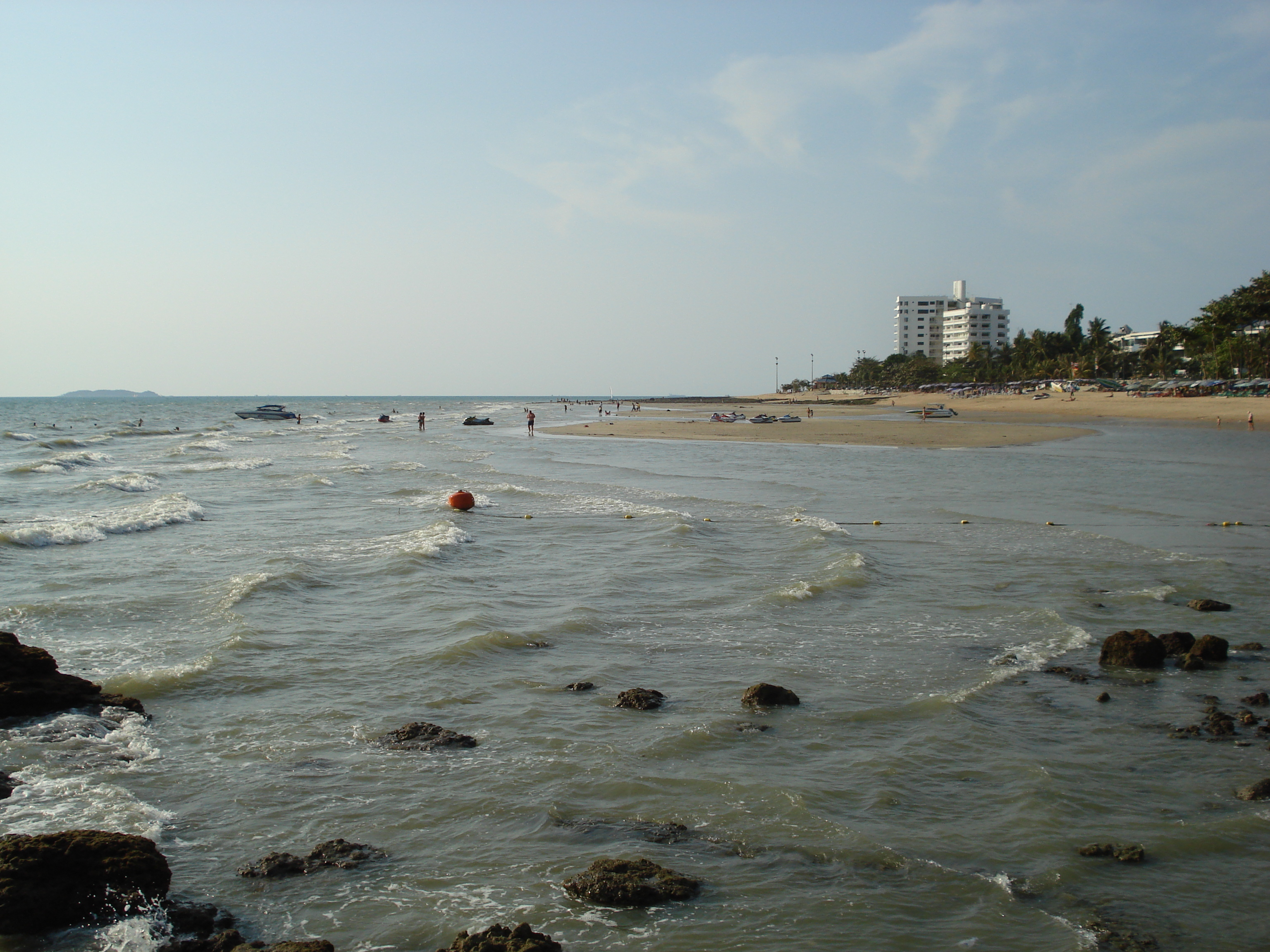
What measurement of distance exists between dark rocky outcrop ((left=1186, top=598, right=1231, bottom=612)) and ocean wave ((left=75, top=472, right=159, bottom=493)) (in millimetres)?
32129

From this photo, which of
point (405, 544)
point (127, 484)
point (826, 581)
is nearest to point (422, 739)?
point (826, 581)

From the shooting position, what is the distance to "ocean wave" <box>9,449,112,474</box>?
40.1 m

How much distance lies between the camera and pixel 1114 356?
132 m

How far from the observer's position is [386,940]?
586cm

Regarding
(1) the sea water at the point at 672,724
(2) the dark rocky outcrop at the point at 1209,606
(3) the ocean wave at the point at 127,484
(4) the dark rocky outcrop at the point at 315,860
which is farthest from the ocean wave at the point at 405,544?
(3) the ocean wave at the point at 127,484

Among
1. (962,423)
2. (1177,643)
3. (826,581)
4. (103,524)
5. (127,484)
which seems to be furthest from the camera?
(962,423)

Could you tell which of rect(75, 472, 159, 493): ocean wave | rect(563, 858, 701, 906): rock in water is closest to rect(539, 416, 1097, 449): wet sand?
rect(75, 472, 159, 493): ocean wave

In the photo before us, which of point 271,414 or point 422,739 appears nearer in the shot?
point 422,739

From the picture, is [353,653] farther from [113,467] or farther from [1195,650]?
[113,467]

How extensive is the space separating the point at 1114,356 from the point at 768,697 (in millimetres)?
142152

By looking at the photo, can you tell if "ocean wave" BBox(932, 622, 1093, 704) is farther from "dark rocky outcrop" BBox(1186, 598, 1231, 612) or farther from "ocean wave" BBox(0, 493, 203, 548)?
"ocean wave" BBox(0, 493, 203, 548)

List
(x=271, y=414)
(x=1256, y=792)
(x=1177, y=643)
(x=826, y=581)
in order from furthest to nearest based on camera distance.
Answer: (x=271, y=414)
(x=826, y=581)
(x=1177, y=643)
(x=1256, y=792)

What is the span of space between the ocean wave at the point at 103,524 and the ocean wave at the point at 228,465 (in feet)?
41.5

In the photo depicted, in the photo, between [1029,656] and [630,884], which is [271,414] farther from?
[630,884]
